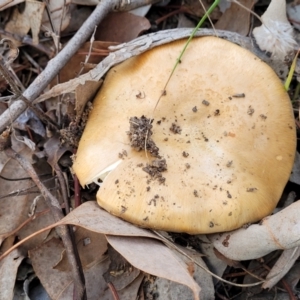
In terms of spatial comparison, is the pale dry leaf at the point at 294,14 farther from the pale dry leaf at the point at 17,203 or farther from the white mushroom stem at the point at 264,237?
the pale dry leaf at the point at 17,203

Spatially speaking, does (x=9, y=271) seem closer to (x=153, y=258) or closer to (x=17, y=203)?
(x=17, y=203)

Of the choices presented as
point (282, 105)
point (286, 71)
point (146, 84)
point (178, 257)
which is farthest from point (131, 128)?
point (286, 71)

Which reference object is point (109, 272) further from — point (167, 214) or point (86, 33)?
point (86, 33)

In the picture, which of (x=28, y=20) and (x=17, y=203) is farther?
(x=28, y=20)

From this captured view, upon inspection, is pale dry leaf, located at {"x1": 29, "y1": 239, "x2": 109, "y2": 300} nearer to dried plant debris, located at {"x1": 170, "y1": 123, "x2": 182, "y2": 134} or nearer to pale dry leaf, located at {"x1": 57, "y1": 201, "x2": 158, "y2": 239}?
pale dry leaf, located at {"x1": 57, "y1": 201, "x2": 158, "y2": 239}

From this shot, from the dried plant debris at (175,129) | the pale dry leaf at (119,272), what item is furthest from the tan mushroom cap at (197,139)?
the pale dry leaf at (119,272)

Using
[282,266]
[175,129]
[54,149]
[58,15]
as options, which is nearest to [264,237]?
[282,266]
